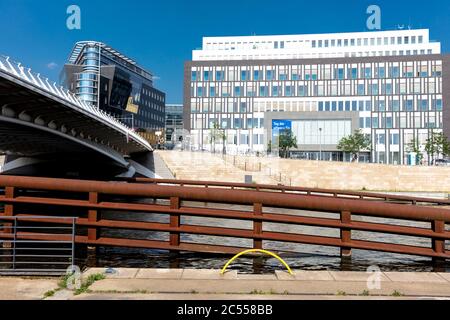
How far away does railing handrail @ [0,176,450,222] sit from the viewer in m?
8.38

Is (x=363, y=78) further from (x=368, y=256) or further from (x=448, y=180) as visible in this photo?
(x=368, y=256)

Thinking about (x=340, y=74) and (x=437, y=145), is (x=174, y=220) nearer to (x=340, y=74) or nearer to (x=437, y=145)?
(x=437, y=145)

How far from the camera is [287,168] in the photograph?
225 ft

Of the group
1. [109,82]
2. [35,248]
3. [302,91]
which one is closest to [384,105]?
[302,91]

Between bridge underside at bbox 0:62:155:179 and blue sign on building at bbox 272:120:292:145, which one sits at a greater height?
blue sign on building at bbox 272:120:292:145

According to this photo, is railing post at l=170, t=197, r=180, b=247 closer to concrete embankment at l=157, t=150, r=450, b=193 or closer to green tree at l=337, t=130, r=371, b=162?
concrete embankment at l=157, t=150, r=450, b=193

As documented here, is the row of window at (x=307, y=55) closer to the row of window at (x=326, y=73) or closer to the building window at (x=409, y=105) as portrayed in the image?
the row of window at (x=326, y=73)

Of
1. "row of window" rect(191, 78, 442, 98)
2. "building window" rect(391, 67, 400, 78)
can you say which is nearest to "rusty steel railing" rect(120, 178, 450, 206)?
"row of window" rect(191, 78, 442, 98)

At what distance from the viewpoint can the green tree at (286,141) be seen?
9562 cm

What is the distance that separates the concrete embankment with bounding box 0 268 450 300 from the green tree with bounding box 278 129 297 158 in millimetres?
88906

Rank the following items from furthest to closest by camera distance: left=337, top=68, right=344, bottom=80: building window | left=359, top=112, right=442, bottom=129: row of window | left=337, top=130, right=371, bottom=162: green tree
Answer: left=337, top=68, right=344, bottom=80: building window → left=359, top=112, right=442, bottom=129: row of window → left=337, top=130, right=371, bottom=162: green tree

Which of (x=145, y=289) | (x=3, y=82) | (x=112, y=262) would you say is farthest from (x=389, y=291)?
(x=3, y=82)

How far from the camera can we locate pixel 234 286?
20.4ft

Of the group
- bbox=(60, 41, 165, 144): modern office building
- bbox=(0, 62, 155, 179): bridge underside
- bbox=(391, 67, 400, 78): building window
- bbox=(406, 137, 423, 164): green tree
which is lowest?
bbox=(0, 62, 155, 179): bridge underside
